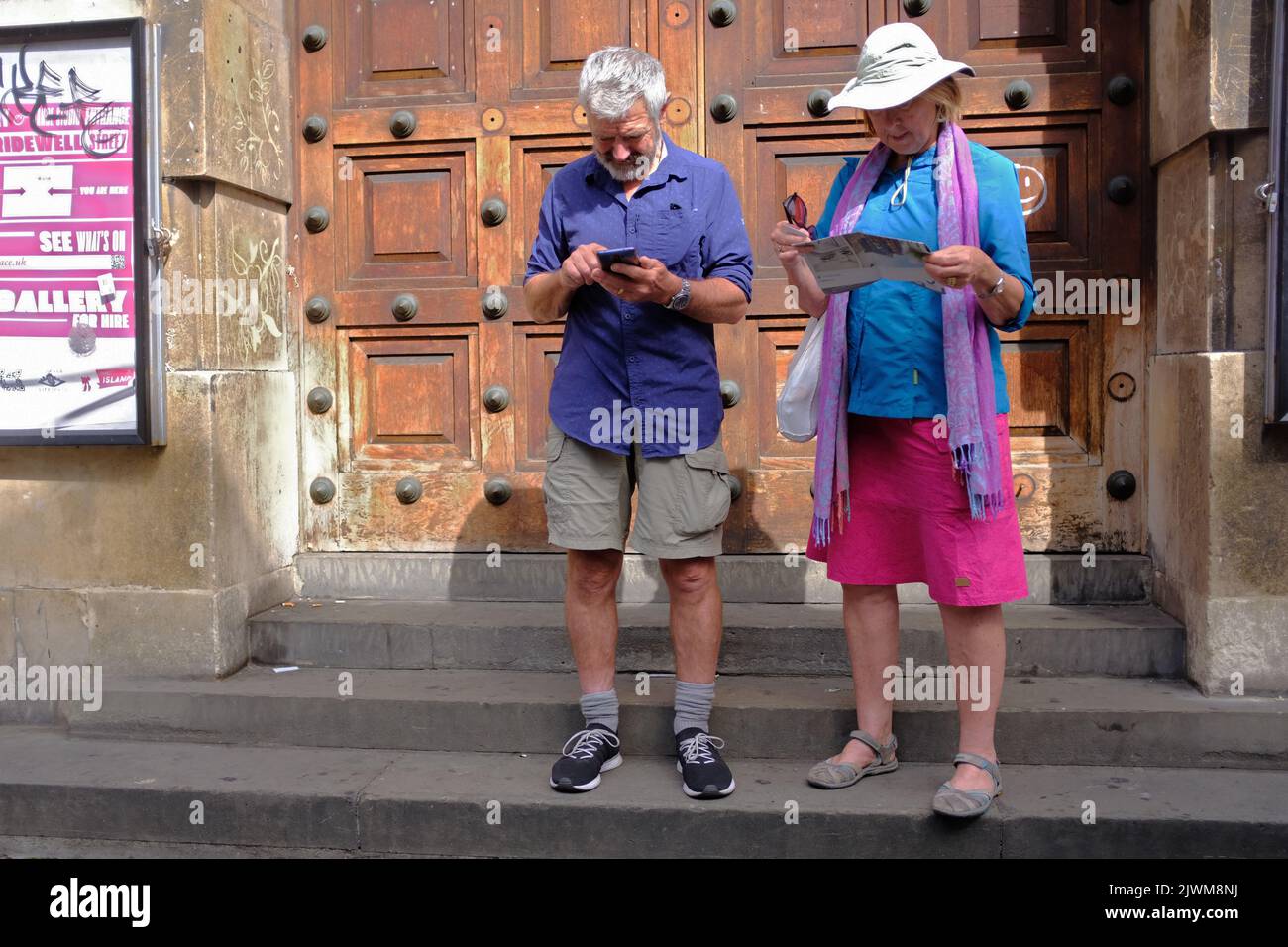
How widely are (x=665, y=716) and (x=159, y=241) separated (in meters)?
2.40

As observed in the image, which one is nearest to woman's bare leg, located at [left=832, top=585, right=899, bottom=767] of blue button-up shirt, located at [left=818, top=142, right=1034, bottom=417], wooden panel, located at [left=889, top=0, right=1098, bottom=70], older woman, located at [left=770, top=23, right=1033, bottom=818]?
older woman, located at [left=770, top=23, right=1033, bottom=818]

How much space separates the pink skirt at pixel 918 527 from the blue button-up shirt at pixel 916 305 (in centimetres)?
8

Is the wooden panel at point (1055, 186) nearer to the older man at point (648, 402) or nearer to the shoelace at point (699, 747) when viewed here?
the older man at point (648, 402)

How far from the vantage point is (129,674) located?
461 cm

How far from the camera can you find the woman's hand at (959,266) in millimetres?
3133

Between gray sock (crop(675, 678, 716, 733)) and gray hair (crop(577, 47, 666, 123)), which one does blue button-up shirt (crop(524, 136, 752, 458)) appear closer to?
gray hair (crop(577, 47, 666, 123))

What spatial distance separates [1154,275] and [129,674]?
3.88 metres

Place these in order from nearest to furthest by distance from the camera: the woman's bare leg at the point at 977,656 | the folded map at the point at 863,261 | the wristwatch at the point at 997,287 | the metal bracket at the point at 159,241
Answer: the folded map at the point at 863,261, the wristwatch at the point at 997,287, the woman's bare leg at the point at 977,656, the metal bracket at the point at 159,241

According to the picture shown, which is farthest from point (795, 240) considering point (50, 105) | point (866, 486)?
point (50, 105)

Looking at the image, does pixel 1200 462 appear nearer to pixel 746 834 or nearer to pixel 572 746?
pixel 746 834

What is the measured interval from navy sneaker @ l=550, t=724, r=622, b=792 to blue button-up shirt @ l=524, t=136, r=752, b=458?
2.81 feet

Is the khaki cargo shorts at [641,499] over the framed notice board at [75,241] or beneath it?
beneath

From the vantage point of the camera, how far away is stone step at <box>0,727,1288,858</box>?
137 inches

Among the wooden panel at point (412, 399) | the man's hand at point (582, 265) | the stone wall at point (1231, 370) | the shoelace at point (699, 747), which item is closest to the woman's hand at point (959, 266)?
the man's hand at point (582, 265)
